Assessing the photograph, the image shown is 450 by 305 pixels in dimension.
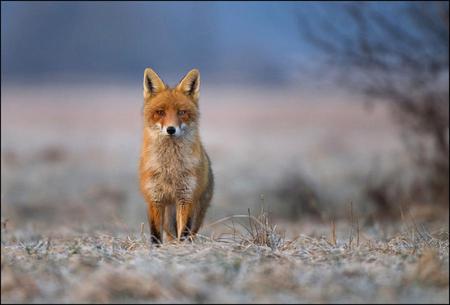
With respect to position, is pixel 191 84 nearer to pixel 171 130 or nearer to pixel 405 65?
pixel 171 130

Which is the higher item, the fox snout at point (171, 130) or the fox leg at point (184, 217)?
the fox snout at point (171, 130)

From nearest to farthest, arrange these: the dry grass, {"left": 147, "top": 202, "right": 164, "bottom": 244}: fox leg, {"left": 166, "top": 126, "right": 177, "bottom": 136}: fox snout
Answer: the dry grass < {"left": 166, "top": 126, "right": 177, "bottom": 136}: fox snout < {"left": 147, "top": 202, "right": 164, "bottom": 244}: fox leg

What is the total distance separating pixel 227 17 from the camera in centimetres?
13462

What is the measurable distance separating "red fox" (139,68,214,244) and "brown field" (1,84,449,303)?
0.41 meters

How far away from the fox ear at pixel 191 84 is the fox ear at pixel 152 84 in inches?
7.3

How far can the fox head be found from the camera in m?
7.66

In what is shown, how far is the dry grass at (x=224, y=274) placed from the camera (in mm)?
4938

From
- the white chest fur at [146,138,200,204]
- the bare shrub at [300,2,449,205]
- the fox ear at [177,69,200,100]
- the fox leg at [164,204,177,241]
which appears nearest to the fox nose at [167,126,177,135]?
the white chest fur at [146,138,200,204]

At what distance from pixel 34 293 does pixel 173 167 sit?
2855 millimetres

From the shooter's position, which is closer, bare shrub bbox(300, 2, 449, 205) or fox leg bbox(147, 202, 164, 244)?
fox leg bbox(147, 202, 164, 244)

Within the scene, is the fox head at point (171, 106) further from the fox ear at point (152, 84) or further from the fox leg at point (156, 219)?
the fox leg at point (156, 219)

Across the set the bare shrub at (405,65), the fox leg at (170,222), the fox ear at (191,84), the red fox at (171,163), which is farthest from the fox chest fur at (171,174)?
the bare shrub at (405,65)

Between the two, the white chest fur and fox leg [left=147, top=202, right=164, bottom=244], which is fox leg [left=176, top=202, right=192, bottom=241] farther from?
fox leg [left=147, top=202, right=164, bottom=244]

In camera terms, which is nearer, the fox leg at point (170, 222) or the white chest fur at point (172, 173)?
the white chest fur at point (172, 173)
